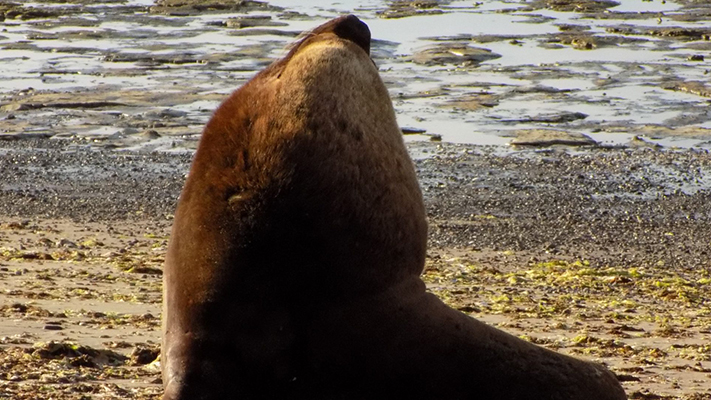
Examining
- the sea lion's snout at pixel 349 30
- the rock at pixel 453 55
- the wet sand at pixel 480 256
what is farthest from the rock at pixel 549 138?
the sea lion's snout at pixel 349 30

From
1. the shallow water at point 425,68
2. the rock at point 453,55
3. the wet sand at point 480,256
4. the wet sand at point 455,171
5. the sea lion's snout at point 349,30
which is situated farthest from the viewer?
the rock at point 453,55

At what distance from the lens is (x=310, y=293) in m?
3.69

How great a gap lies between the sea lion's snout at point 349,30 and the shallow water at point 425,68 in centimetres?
1179

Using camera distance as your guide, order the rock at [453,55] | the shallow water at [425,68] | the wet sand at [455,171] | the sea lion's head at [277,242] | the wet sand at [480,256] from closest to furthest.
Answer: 1. the sea lion's head at [277,242]
2. the wet sand at [480,256]
3. the wet sand at [455,171]
4. the shallow water at [425,68]
5. the rock at [453,55]

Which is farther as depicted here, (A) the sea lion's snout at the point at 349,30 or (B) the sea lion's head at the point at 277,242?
(A) the sea lion's snout at the point at 349,30

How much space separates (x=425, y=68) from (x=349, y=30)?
1902cm

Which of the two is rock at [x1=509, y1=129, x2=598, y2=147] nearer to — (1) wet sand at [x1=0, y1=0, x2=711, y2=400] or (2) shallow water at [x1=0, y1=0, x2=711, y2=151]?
(1) wet sand at [x1=0, y1=0, x2=711, y2=400]

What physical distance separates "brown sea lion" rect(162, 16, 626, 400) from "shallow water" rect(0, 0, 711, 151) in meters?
12.3

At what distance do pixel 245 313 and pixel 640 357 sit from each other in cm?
339

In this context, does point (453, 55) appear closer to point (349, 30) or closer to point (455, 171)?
point (455, 171)

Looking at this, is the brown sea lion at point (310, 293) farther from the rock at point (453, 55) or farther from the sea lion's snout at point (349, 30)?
the rock at point (453, 55)

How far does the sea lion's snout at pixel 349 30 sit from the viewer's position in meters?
4.18

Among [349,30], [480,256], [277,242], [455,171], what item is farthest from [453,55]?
[277,242]

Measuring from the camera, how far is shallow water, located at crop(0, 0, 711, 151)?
18047 mm
